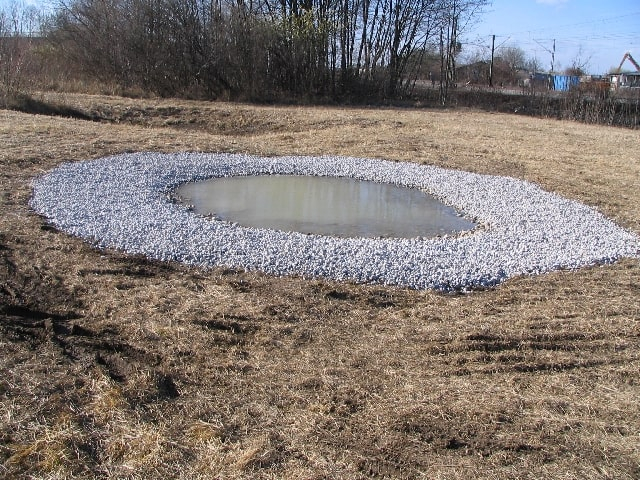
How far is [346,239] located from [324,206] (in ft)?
5.21

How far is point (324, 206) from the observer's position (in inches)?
296

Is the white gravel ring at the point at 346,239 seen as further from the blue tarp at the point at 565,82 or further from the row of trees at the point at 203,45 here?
the blue tarp at the point at 565,82

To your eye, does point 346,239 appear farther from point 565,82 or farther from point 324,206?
point 565,82

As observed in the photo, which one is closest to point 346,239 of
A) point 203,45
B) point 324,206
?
point 324,206

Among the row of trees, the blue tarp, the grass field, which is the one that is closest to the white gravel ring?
the grass field

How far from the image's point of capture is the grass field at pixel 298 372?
106 inches

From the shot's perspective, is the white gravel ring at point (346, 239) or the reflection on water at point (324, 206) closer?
the white gravel ring at point (346, 239)

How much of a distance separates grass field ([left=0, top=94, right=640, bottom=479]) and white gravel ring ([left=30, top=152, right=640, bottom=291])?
0.24 m

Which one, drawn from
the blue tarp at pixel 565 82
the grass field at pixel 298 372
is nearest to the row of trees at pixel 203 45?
the blue tarp at pixel 565 82

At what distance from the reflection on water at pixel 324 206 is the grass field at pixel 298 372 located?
1.69 m

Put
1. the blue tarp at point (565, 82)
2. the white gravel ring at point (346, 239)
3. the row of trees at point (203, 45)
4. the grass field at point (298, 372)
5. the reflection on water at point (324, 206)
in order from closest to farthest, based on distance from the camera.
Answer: the grass field at point (298, 372) < the white gravel ring at point (346, 239) < the reflection on water at point (324, 206) < the row of trees at point (203, 45) < the blue tarp at point (565, 82)

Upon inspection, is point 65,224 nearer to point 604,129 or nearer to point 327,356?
point 327,356

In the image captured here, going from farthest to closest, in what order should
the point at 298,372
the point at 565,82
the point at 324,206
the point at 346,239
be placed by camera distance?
the point at 565,82 < the point at 324,206 < the point at 346,239 < the point at 298,372

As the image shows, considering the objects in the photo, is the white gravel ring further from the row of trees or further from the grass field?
the row of trees
